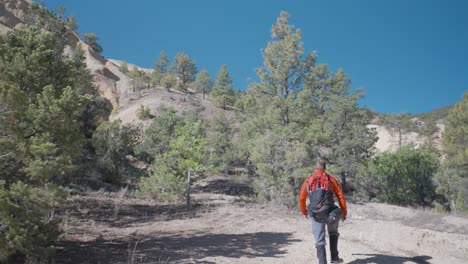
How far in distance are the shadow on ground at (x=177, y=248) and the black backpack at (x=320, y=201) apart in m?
2.07

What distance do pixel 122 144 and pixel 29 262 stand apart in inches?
683

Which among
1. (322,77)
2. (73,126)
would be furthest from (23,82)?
(322,77)

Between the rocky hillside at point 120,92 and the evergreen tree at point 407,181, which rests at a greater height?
the rocky hillside at point 120,92

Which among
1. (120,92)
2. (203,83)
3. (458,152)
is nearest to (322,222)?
(458,152)

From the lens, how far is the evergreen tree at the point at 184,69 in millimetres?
77188

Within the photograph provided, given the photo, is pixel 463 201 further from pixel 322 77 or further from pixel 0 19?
pixel 0 19

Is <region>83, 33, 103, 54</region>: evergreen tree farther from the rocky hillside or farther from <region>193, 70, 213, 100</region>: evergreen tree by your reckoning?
→ <region>193, 70, 213, 100</region>: evergreen tree

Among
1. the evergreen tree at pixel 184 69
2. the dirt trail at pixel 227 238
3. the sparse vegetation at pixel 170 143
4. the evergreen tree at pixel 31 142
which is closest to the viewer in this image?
the evergreen tree at pixel 31 142

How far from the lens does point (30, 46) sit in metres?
8.35

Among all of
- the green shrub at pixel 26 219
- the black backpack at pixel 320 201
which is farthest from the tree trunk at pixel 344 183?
the green shrub at pixel 26 219

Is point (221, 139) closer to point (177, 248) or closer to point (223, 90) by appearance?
point (177, 248)

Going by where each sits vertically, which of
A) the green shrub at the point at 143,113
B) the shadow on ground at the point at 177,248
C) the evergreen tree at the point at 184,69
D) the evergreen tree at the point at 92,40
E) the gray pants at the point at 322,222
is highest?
the evergreen tree at the point at 92,40

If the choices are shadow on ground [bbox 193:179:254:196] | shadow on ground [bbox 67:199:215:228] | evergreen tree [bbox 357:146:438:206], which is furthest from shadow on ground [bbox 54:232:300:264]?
evergreen tree [bbox 357:146:438:206]

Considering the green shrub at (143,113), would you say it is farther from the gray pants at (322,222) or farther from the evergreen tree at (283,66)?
the gray pants at (322,222)
